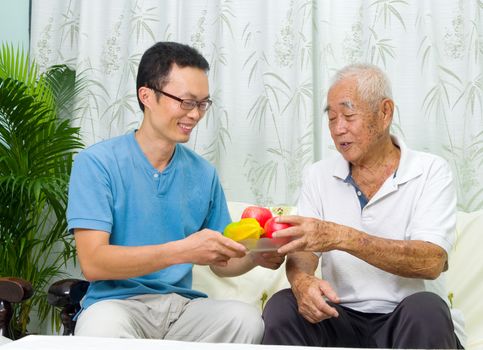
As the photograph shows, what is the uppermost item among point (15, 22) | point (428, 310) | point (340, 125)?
point (15, 22)

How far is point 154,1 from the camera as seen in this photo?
3.16 m

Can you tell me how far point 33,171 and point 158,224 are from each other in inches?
36.8

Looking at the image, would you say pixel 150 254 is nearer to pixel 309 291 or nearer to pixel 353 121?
pixel 309 291

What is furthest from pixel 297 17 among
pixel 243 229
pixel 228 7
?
pixel 243 229

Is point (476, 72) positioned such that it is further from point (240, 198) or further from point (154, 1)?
point (154, 1)

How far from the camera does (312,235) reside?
2000mm

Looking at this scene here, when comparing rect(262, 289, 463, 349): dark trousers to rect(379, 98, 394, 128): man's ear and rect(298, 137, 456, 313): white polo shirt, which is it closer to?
rect(298, 137, 456, 313): white polo shirt

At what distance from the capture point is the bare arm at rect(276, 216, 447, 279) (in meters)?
2.00

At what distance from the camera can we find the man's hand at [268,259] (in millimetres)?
2166

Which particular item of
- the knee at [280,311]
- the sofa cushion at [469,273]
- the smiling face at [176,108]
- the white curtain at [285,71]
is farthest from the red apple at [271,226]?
the white curtain at [285,71]

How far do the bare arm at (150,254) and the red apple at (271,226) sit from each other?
104 mm

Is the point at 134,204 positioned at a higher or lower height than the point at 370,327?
higher

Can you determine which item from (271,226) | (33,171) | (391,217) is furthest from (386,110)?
(33,171)

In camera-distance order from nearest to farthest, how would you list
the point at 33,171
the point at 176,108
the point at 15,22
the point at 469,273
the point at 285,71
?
1. the point at 176,108
2. the point at 469,273
3. the point at 33,171
4. the point at 285,71
5. the point at 15,22
